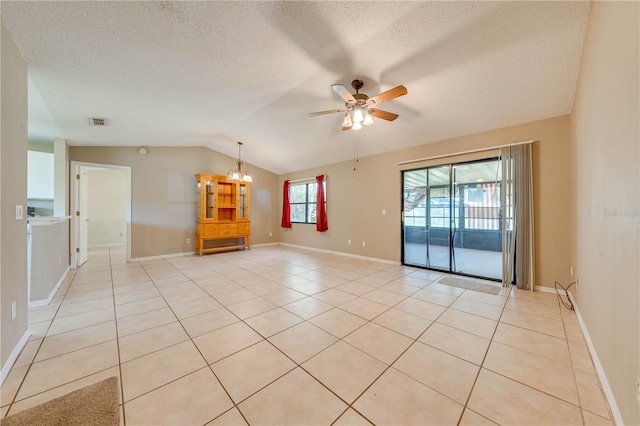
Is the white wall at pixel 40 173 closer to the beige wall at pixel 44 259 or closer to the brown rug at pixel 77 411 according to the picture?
the beige wall at pixel 44 259

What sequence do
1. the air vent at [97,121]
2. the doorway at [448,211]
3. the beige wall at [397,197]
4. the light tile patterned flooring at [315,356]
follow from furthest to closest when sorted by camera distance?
the doorway at [448,211]
the air vent at [97,121]
the beige wall at [397,197]
the light tile patterned flooring at [315,356]

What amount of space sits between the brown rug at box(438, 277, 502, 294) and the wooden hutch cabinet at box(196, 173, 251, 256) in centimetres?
506

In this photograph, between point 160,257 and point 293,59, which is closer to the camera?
point 293,59

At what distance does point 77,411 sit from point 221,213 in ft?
18.2

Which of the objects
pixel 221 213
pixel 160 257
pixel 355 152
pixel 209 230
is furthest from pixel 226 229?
pixel 355 152

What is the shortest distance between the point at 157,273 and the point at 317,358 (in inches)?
152

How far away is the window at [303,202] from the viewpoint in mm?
6891

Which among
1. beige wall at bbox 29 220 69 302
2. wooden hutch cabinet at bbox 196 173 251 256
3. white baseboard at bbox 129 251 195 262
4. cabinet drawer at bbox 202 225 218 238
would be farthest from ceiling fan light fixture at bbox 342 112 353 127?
white baseboard at bbox 129 251 195 262

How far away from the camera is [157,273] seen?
4250 millimetres

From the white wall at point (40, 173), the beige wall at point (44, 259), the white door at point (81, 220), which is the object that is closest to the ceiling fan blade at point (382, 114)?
the beige wall at point (44, 259)

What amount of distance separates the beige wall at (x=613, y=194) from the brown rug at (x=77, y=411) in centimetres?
262

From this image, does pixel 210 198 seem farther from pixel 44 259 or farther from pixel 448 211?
pixel 448 211

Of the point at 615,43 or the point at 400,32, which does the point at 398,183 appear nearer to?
the point at 400,32

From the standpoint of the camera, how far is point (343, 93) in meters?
2.40
